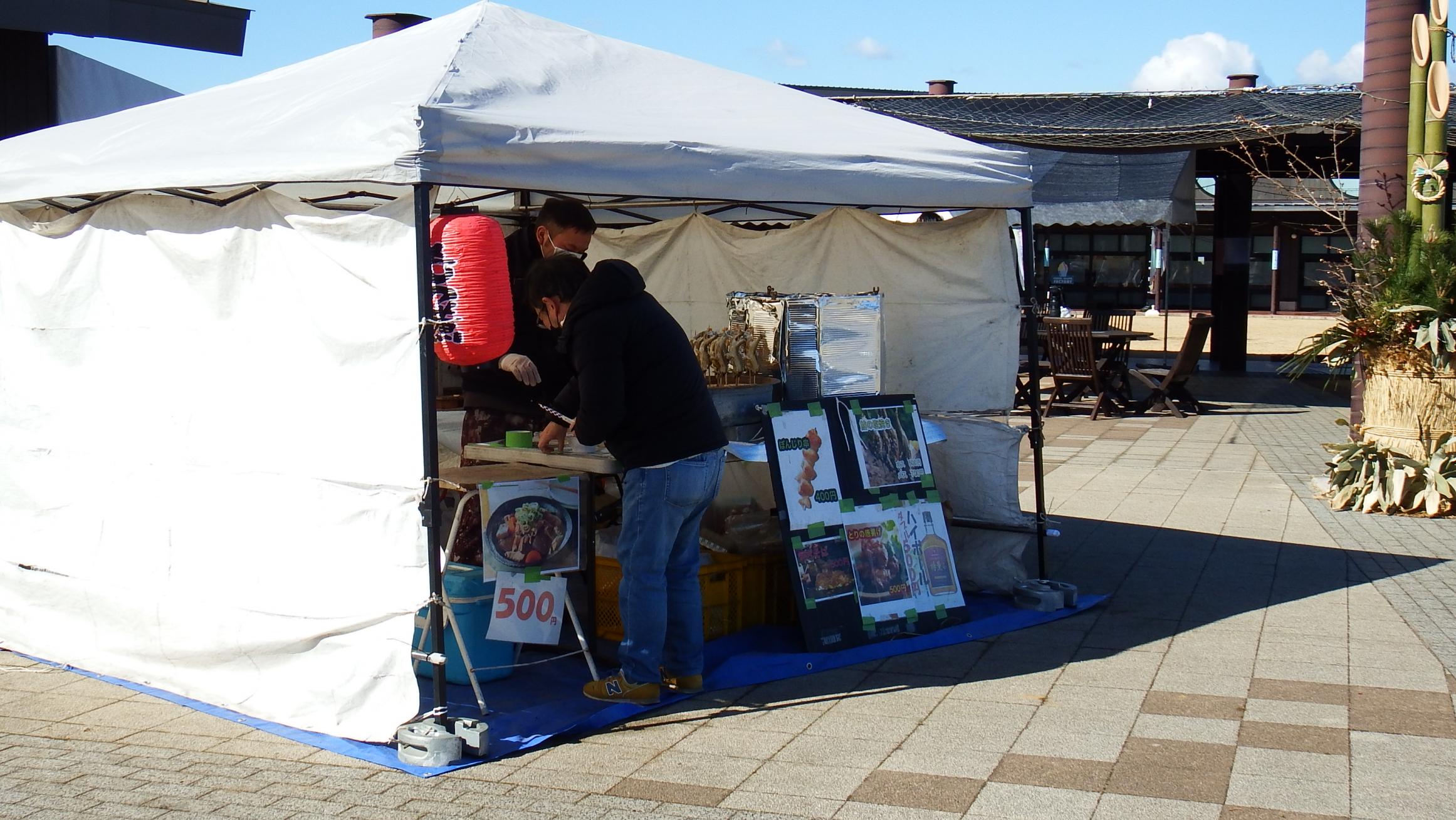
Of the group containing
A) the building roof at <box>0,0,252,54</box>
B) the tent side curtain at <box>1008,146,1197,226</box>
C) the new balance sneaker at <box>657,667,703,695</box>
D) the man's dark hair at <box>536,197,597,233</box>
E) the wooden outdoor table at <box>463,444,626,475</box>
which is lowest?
the new balance sneaker at <box>657,667,703,695</box>

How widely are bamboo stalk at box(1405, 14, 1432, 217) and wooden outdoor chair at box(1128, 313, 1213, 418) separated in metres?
4.61

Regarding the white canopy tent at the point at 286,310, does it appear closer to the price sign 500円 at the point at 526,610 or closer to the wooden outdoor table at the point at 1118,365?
the price sign 500円 at the point at 526,610

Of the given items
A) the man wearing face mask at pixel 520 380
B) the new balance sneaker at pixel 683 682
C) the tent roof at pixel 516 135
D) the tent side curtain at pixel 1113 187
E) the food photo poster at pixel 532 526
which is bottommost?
the new balance sneaker at pixel 683 682

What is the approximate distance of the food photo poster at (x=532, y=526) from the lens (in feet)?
16.4

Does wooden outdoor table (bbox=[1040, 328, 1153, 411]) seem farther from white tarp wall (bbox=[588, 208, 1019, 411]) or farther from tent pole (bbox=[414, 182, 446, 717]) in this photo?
tent pole (bbox=[414, 182, 446, 717])

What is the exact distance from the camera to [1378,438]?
29.5 ft

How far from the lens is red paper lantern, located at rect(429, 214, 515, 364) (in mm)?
4551

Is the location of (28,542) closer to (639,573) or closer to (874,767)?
(639,573)

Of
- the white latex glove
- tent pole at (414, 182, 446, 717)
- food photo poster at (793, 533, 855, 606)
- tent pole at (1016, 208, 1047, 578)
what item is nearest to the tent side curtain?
tent pole at (1016, 208, 1047, 578)

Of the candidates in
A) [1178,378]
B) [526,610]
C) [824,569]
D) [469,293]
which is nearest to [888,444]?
[824,569]

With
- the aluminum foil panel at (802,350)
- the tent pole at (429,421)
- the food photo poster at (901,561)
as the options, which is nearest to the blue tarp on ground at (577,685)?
the food photo poster at (901,561)

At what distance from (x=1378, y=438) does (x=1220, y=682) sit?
452cm

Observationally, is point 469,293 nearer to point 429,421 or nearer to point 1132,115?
point 429,421

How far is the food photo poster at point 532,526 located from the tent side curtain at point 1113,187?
1002cm
